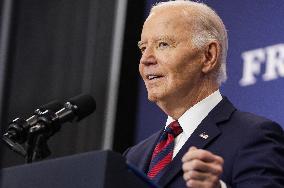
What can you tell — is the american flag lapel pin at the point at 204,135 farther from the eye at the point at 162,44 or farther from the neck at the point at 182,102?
the eye at the point at 162,44

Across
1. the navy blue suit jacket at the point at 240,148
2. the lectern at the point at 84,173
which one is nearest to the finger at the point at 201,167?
the lectern at the point at 84,173

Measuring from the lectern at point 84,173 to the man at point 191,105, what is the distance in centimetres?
56

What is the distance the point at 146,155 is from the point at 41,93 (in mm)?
1407

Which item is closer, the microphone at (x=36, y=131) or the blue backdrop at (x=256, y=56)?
the microphone at (x=36, y=131)

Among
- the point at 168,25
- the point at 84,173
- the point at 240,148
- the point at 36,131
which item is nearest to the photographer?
the point at 84,173

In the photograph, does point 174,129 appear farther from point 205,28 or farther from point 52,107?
point 52,107

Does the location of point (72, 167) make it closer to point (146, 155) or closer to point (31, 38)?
point (146, 155)

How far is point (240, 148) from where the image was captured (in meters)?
2.09

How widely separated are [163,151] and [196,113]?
0.18 m

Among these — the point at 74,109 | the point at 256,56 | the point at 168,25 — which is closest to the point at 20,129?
the point at 74,109

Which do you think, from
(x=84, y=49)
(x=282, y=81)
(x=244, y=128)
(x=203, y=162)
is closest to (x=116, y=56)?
(x=84, y=49)

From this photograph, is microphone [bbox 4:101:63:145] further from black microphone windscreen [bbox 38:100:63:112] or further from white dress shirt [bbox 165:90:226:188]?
white dress shirt [bbox 165:90:226:188]

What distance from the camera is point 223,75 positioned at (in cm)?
254

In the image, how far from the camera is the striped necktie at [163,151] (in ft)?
7.28
